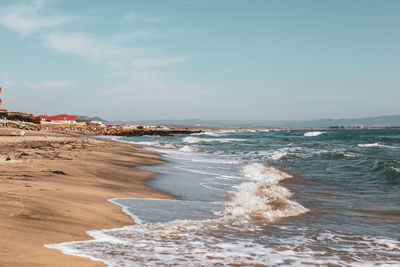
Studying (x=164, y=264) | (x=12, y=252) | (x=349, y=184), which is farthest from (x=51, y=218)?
(x=349, y=184)

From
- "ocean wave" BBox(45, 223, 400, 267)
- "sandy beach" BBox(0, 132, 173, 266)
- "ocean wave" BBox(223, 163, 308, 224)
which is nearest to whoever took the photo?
"sandy beach" BBox(0, 132, 173, 266)

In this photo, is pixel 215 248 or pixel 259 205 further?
pixel 259 205

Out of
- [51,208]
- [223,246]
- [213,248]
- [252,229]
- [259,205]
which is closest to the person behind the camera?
[213,248]

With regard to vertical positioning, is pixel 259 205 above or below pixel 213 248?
below

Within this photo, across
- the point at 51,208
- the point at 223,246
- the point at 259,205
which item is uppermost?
the point at 51,208

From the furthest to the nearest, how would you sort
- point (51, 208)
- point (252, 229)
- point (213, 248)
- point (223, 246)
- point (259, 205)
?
point (259, 205) < point (252, 229) < point (51, 208) < point (223, 246) < point (213, 248)

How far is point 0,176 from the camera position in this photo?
25.5 feet

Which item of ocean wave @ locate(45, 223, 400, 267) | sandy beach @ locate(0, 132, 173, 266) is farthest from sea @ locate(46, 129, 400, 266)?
sandy beach @ locate(0, 132, 173, 266)

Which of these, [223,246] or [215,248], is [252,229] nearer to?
[223,246]

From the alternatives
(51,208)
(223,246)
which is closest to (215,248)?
(223,246)

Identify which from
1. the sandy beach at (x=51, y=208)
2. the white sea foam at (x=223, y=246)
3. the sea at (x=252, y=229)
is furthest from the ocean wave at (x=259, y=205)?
the sandy beach at (x=51, y=208)

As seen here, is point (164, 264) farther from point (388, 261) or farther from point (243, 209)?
point (243, 209)

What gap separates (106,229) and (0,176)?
4.22 m

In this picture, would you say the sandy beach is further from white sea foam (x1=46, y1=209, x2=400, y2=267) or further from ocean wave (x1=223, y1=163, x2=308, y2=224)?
ocean wave (x1=223, y1=163, x2=308, y2=224)
